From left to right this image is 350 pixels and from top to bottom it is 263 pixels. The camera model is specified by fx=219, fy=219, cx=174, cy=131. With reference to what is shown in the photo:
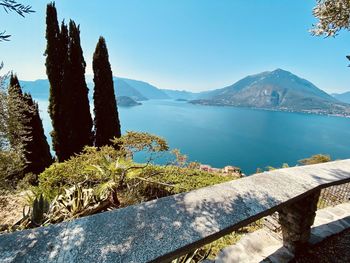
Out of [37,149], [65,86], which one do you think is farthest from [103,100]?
[37,149]

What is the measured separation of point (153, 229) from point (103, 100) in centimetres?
1603

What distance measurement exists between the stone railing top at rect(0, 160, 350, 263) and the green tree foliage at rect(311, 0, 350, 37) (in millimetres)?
3536

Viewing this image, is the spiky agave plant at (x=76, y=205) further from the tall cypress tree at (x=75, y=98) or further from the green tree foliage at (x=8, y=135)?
the tall cypress tree at (x=75, y=98)

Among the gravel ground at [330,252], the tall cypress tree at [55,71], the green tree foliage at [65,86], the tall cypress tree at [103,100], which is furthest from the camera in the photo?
the tall cypress tree at [103,100]

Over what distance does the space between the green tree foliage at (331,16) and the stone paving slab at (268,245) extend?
354 cm

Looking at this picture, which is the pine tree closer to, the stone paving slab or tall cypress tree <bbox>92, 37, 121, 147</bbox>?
tall cypress tree <bbox>92, 37, 121, 147</bbox>

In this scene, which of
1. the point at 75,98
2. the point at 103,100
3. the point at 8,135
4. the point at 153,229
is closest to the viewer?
the point at 153,229

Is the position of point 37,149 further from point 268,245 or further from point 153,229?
point 153,229

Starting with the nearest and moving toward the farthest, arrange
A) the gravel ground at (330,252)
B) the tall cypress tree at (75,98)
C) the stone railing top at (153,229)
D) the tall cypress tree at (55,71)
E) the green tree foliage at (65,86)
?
the stone railing top at (153,229) < the gravel ground at (330,252) < the tall cypress tree at (55,71) < the green tree foliage at (65,86) < the tall cypress tree at (75,98)

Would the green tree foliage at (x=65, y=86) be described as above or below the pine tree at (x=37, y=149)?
above

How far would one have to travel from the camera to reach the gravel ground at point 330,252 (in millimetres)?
2637

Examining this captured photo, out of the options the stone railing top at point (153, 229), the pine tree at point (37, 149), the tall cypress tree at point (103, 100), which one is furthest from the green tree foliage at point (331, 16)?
the pine tree at point (37, 149)

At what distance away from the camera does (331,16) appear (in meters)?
4.21

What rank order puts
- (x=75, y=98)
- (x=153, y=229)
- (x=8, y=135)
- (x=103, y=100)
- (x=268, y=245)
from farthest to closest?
(x=103, y=100) → (x=75, y=98) → (x=8, y=135) → (x=268, y=245) → (x=153, y=229)
